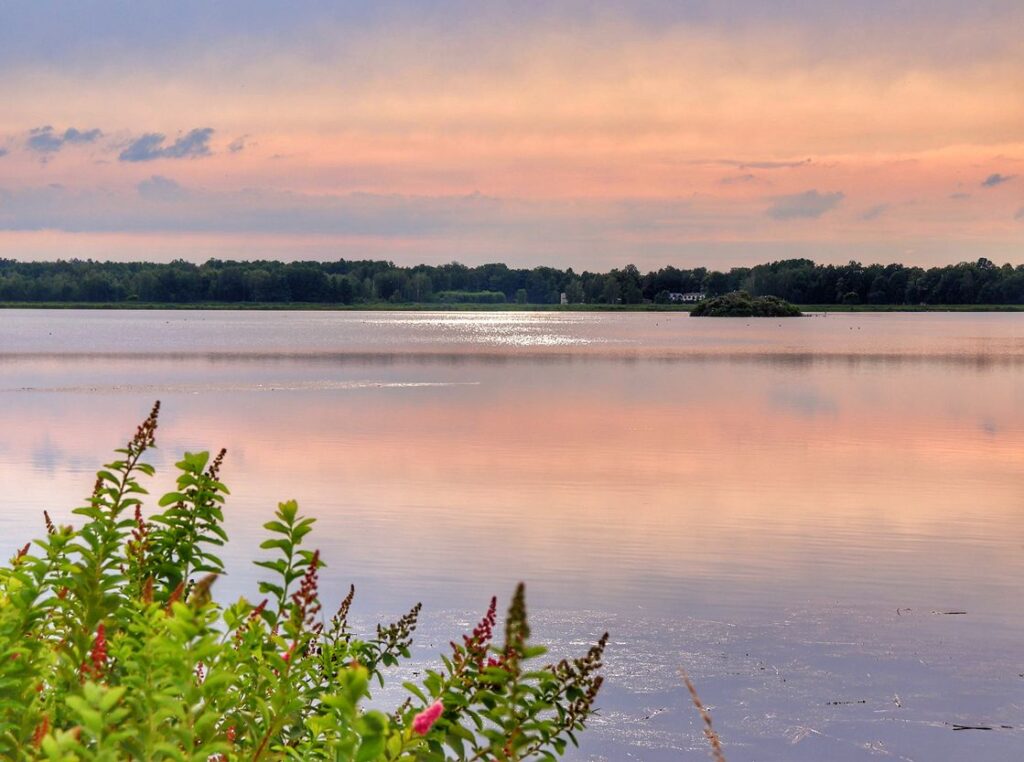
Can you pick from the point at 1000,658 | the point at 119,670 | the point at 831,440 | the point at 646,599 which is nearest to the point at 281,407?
the point at 831,440

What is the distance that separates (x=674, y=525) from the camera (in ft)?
59.0

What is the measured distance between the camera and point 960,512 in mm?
19266

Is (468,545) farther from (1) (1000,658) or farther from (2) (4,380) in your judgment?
(2) (4,380)

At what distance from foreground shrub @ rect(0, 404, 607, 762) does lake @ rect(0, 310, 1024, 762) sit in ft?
16.5

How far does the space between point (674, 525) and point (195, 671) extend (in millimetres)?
14534

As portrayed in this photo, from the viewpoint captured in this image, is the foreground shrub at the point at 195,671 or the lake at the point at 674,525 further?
the lake at the point at 674,525

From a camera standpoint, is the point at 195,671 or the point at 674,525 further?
the point at 674,525

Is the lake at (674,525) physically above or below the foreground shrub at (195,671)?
below

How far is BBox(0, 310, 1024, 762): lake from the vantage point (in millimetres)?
10156

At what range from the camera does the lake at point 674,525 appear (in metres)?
10.2

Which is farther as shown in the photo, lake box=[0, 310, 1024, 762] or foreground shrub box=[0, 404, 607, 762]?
lake box=[0, 310, 1024, 762]

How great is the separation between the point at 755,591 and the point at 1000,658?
3002 millimetres

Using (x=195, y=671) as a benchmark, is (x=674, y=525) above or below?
below

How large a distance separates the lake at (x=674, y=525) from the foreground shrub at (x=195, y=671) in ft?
16.5
